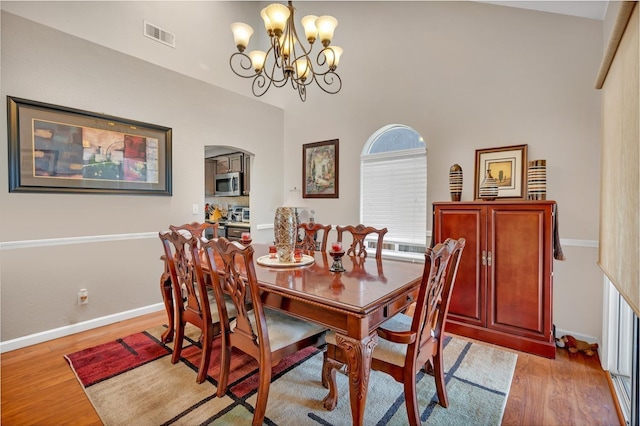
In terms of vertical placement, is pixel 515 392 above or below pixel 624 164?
below

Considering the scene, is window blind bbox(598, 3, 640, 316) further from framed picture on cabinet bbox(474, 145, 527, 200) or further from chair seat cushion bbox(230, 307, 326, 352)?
chair seat cushion bbox(230, 307, 326, 352)

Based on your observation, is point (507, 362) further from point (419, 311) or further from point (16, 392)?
point (16, 392)

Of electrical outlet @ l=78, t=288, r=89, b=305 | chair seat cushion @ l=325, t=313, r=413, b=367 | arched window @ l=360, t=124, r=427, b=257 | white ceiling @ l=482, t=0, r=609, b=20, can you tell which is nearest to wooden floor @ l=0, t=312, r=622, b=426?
electrical outlet @ l=78, t=288, r=89, b=305

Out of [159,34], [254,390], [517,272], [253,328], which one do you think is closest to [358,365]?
[253,328]

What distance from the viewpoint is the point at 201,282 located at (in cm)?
189

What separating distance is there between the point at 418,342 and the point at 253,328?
3.15 feet

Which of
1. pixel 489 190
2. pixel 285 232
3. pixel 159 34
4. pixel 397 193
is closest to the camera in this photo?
pixel 285 232

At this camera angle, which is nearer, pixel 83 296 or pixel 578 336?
pixel 578 336

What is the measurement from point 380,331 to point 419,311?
236 millimetres

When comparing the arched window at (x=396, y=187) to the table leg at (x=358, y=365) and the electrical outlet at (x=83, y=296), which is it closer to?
the table leg at (x=358, y=365)

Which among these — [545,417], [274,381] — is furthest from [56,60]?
[545,417]

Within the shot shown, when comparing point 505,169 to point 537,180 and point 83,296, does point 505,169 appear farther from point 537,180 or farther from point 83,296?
point 83,296

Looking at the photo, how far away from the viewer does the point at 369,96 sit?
3.93m

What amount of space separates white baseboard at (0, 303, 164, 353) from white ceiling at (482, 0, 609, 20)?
4.74 m
